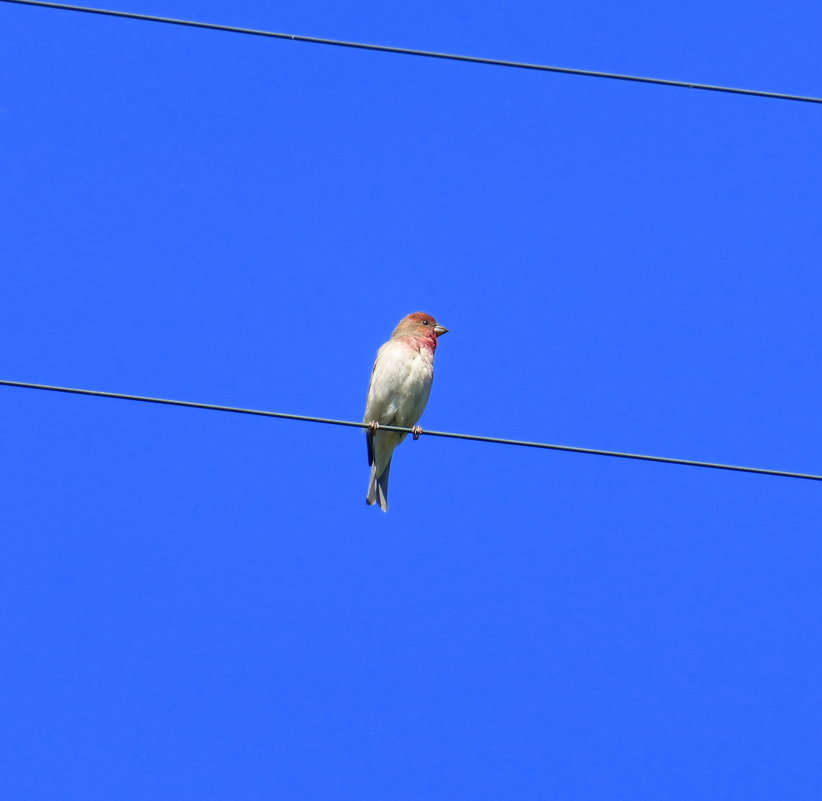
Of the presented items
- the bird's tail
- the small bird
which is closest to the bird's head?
the small bird

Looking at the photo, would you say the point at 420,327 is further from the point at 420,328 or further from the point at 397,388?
the point at 397,388

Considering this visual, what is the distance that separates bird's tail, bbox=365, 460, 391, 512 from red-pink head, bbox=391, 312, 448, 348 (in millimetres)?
1126

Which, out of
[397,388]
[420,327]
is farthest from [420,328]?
[397,388]

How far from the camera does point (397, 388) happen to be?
Answer: 1176 centimetres

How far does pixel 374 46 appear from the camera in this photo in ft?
27.3

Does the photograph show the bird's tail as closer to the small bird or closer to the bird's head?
the small bird

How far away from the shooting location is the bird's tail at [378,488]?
12.3 metres

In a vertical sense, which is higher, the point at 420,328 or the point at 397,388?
the point at 420,328

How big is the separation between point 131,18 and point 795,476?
180 inches

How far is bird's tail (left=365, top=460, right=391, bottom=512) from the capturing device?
12.3m

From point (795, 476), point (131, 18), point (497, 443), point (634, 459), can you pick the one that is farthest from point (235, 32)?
point (795, 476)

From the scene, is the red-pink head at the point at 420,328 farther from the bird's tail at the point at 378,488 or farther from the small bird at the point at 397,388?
the bird's tail at the point at 378,488

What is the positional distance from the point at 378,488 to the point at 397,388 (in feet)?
3.52

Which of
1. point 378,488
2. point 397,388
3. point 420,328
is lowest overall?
point 378,488
